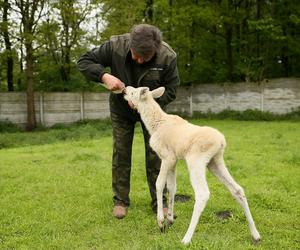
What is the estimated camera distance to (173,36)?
2862cm

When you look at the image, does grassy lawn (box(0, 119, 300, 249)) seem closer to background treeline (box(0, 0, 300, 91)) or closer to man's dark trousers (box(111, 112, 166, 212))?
man's dark trousers (box(111, 112, 166, 212))

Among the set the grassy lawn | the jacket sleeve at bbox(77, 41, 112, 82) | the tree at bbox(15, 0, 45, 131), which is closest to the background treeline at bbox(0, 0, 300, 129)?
the tree at bbox(15, 0, 45, 131)

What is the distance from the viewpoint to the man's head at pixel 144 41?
5.43 m

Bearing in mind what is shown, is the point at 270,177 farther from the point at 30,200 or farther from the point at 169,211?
the point at 30,200

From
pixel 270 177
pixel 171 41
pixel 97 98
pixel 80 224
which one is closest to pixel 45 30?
pixel 97 98

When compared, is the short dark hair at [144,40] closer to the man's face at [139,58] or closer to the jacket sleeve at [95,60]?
the man's face at [139,58]

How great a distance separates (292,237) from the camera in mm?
5309

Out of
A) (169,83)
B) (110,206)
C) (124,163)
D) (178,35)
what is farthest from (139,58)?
(178,35)

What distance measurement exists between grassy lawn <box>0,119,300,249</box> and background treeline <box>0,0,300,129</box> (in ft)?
46.1

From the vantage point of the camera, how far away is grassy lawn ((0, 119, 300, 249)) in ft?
17.0

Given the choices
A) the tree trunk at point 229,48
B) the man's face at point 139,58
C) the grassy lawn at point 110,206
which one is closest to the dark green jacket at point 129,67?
the man's face at point 139,58

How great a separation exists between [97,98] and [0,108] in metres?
4.96

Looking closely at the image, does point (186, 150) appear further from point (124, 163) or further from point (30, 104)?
point (30, 104)

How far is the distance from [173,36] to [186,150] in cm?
2426
